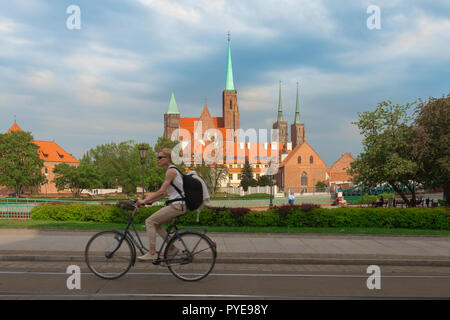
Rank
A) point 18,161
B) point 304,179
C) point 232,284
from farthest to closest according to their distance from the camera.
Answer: point 304,179, point 18,161, point 232,284

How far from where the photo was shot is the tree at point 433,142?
75.7ft

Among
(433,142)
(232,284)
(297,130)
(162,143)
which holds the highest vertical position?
(297,130)

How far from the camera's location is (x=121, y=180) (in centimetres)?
8225

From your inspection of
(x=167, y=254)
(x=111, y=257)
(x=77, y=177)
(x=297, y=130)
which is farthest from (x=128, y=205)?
(x=297, y=130)

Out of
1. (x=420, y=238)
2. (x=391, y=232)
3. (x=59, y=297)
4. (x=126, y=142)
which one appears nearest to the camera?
(x=59, y=297)

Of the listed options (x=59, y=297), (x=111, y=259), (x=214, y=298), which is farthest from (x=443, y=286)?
(x=59, y=297)

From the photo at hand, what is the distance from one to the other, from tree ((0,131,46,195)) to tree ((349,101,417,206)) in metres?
50.3

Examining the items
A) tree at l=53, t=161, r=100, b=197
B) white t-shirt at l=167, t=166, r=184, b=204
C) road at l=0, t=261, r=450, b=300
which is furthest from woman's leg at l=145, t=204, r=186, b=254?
tree at l=53, t=161, r=100, b=197

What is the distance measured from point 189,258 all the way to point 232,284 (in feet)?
2.71

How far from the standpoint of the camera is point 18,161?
190 feet

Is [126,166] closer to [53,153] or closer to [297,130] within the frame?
[53,153]

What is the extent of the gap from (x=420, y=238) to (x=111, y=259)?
32.7 feet

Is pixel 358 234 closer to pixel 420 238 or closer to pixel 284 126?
pixel 420 238

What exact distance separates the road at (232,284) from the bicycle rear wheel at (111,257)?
151mm
